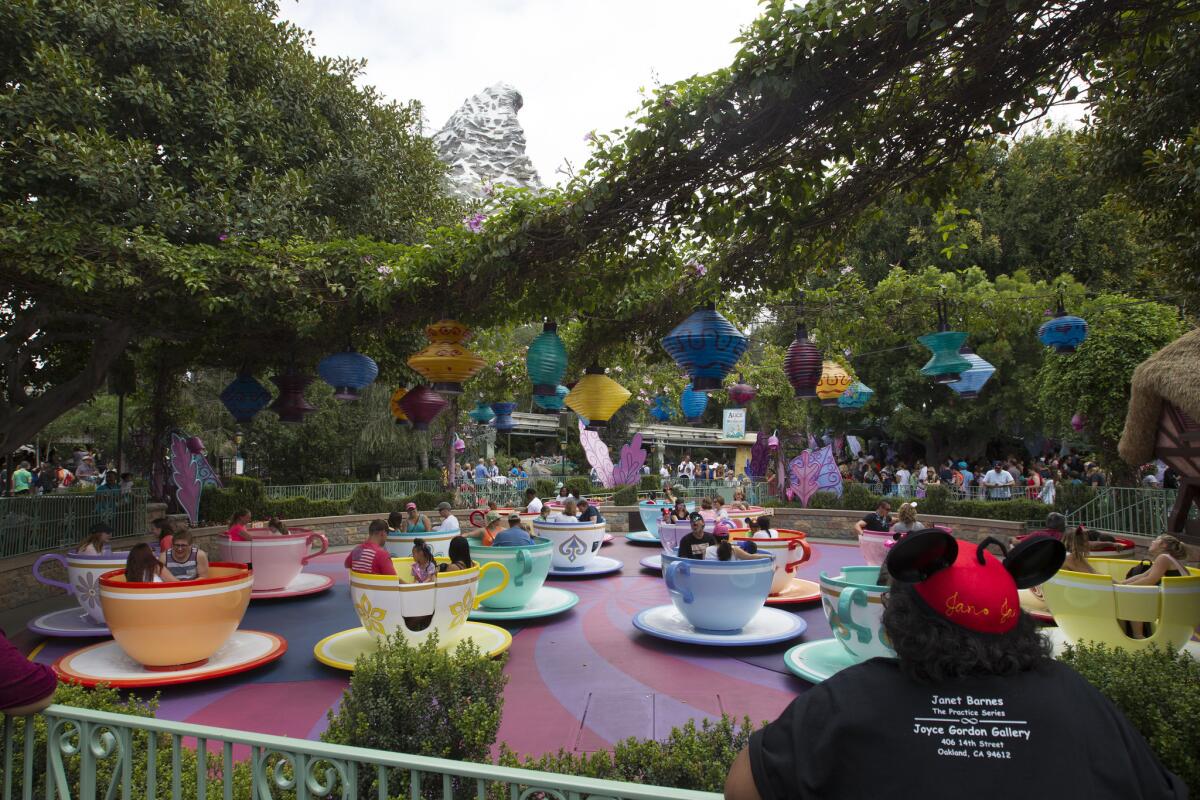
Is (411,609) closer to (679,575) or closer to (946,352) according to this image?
(679,575)

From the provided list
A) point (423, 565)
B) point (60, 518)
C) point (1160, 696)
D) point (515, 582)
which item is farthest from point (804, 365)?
point (60, 518)

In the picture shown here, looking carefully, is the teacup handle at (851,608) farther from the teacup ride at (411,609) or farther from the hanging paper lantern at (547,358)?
the hanging paper lantern at (547,358)

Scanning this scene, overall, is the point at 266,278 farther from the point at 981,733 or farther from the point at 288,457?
the point at 288,457

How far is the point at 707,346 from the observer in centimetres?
599

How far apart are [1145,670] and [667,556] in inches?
185

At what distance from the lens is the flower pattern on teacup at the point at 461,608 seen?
21.2 ft

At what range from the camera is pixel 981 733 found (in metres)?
1.42

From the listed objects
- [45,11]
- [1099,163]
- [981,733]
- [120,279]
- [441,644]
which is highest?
[45,11]

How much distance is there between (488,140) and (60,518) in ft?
309

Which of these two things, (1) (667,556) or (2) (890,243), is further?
(2) (890,243)

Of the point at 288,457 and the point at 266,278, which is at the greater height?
the point at 266,278

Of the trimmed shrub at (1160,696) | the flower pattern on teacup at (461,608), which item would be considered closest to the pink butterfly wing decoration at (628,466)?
the flower pattern on teacup at (461,608)

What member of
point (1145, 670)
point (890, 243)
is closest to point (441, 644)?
point (1145, 670)

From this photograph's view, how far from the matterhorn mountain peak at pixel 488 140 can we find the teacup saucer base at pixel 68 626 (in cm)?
8790
